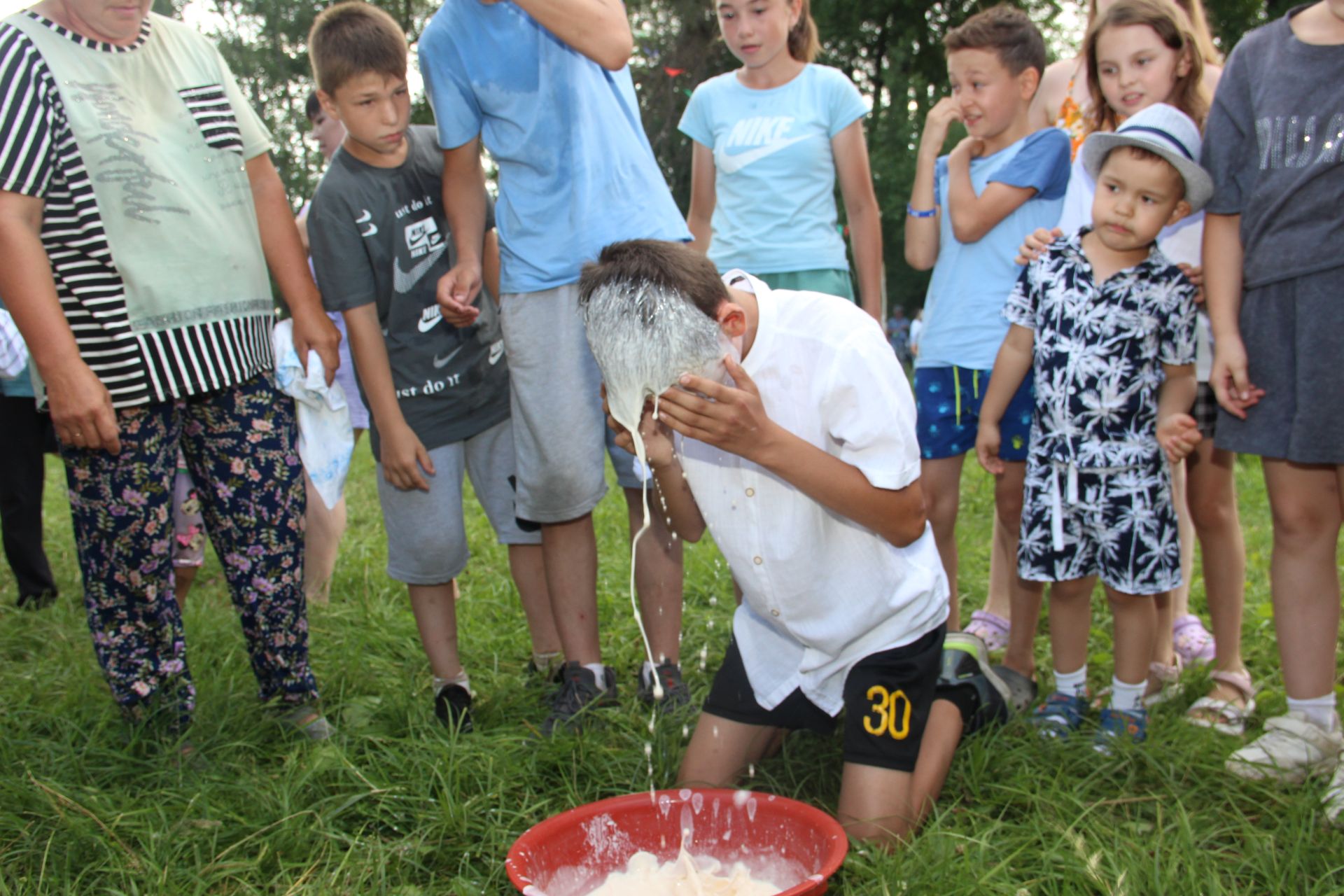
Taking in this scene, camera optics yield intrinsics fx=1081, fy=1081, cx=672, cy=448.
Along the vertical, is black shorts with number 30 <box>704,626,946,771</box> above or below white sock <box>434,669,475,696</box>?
above

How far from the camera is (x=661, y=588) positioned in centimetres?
293

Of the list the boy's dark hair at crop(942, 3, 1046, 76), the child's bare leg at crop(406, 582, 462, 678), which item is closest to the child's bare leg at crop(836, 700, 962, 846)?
the child's bare leg at crop(406, 582, 462, 678)

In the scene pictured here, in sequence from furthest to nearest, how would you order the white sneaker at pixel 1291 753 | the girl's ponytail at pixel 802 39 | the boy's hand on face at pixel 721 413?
the girl's ponytail at pixel 802 39, the white sneaker at pixel 1291 753, the boy's hand on face at pixel 721 413

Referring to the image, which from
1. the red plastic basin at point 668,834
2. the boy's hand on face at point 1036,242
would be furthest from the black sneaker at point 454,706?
the boy's hand on face at point 1036,242

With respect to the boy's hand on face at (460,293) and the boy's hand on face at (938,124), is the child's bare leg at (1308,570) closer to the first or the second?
the boy's hand on face at (938,124)

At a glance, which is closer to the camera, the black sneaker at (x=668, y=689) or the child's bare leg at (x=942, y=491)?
the black sneaker at (x=668, y=689)

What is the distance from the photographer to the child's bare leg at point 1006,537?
3.04m

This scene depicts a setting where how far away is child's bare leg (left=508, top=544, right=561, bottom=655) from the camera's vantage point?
123 inches

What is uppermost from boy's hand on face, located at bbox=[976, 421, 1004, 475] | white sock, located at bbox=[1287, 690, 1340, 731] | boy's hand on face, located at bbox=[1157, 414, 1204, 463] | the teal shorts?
the teal shorts

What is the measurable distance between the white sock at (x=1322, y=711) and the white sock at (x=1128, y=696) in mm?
345

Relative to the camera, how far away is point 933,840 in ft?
6.84

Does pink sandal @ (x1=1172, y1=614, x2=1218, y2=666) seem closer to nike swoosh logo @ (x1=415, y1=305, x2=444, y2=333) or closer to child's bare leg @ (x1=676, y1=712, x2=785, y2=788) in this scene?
child's bare leg @ (x1=676, y1=712, x2=785, y2=788)

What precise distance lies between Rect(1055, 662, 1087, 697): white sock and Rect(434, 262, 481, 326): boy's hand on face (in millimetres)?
1782

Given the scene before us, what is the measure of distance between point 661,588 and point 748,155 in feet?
4.66
